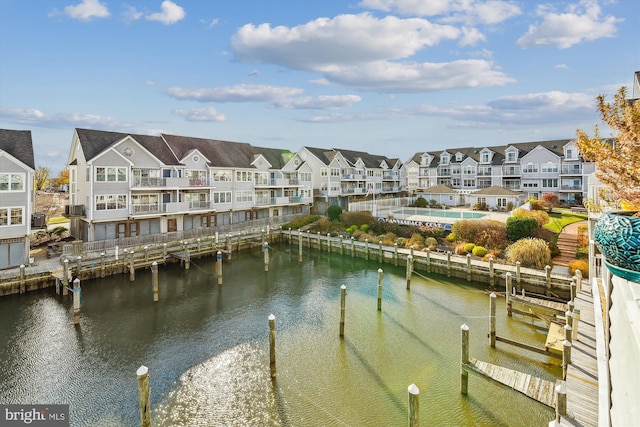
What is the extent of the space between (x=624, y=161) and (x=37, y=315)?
2707cm

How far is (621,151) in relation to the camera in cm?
503

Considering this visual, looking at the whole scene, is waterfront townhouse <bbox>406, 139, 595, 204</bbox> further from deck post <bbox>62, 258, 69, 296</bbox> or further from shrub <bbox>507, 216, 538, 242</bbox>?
deck post <bbox>62, 258, 69, 296</bbox>

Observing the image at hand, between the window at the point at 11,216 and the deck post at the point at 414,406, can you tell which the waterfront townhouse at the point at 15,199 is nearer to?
the window at the point at 11,216

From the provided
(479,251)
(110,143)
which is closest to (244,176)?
(110,143)

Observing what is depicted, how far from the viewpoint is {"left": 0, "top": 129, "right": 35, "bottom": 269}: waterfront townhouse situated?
2466 centimetres

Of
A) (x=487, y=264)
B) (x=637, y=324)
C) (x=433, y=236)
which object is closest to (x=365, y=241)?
(x=433, y=236)

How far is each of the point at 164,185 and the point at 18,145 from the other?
1182cm

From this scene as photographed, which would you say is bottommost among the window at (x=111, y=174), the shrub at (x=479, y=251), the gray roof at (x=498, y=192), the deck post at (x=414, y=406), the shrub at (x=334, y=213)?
the deck post at (x=414, y=406)

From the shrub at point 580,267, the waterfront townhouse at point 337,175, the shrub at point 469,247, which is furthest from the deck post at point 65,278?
the shrub at point 580,267

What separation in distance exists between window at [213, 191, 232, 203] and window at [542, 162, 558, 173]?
1990 inches

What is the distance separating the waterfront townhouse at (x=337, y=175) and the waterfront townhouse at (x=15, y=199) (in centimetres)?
3032

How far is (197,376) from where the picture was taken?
1456 centimetres

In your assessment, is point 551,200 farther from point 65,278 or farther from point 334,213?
point 65,278

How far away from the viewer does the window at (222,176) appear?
41.2m
